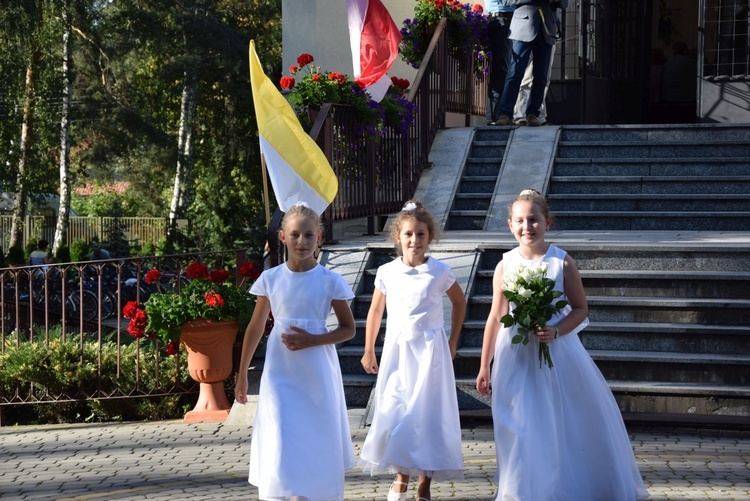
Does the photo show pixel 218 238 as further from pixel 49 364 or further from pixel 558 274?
pixel 558 274

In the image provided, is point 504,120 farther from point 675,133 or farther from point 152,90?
point 152,90

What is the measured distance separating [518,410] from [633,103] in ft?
40.2

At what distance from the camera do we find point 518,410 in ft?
18.9

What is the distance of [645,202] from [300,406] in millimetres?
7022

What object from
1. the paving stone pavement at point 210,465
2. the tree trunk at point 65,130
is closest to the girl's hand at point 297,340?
the paving stone pavement at point 210,465

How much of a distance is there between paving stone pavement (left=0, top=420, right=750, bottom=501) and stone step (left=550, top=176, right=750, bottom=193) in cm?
464

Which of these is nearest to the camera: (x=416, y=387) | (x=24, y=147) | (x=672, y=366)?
(x=416, y=387)

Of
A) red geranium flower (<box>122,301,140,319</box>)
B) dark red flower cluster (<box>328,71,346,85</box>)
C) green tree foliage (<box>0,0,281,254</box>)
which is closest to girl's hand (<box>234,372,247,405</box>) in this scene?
red geranium flower (<box>122,301,140,319</box>)

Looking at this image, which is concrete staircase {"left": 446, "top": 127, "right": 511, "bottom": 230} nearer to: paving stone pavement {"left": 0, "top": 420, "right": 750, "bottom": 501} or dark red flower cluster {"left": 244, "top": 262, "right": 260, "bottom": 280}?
dark red flower cluster {"left": 244, "top": 262, "right": 260, "bottom": 280}

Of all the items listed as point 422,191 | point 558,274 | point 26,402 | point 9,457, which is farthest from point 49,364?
point 558,274

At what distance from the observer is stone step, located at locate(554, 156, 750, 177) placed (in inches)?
478

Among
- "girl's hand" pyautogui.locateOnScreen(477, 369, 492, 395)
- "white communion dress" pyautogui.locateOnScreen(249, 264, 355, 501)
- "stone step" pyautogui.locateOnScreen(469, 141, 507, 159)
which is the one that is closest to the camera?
"white communion dress" pyautogui.locateOnScreen(249, 264, 355, 501)

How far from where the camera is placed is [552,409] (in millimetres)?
5719

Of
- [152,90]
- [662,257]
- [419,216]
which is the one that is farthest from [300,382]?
[152,90]
